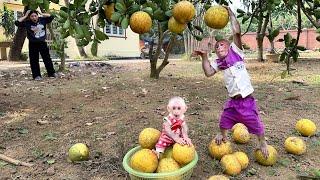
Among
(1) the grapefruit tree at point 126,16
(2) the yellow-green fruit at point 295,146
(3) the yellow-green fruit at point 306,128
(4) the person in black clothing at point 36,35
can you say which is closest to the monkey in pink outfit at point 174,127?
(1) the grapefruit tree at point 126,16

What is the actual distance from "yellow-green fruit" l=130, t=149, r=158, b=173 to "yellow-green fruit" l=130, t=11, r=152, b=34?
121 cm

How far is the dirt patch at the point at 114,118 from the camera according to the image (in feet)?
13.2

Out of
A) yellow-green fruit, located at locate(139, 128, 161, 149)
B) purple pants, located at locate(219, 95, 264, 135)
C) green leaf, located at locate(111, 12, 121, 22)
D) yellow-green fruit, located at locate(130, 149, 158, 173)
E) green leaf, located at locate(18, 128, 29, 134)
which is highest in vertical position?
green leaf, located at locate(111, 12, 121, 22)

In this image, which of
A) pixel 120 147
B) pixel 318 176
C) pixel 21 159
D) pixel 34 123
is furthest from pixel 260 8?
pixel 34 123

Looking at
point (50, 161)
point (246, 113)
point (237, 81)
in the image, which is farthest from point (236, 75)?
point (50, 161)

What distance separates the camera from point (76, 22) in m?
2.80

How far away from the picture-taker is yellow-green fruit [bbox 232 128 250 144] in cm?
436

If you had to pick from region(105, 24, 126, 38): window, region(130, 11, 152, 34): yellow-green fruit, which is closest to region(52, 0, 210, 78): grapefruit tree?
region(130, 11, 152, 34): yellow-green fruit

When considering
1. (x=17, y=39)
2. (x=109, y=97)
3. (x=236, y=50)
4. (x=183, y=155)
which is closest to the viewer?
(x=183, y=155)

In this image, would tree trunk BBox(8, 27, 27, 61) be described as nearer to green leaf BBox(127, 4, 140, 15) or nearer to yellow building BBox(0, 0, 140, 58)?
yellow building BBox(0, 0, 140, 58)

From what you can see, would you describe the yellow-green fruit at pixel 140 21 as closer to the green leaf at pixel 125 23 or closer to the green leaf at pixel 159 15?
the green leaf at pixel 125 23

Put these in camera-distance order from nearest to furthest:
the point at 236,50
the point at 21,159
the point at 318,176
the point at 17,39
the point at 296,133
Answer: the point at 318,176 < the point at 236,50 < the point at 21,159 < the point at 296,133 < the point at 17,39

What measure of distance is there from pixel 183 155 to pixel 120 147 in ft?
3.57

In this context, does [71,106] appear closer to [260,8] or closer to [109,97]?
[109,97]
